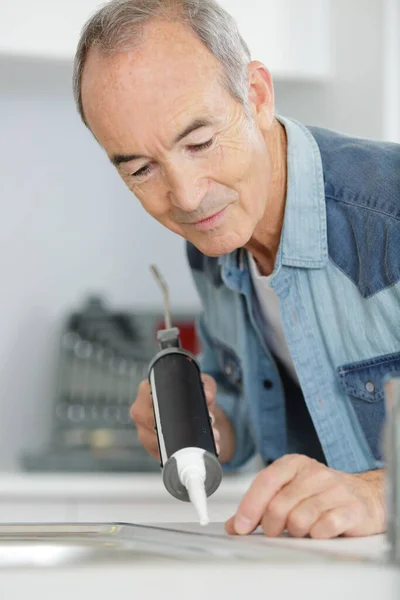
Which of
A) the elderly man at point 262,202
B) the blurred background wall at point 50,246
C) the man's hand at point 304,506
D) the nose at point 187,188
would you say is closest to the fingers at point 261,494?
the man's hand at point 304,506

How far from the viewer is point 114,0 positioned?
3.35ft

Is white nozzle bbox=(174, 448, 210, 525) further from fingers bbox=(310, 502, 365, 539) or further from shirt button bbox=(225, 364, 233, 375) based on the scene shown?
shirt button bbox=(225, 364, 233, 375)

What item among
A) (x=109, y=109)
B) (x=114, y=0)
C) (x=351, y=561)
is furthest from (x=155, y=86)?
(x=351, y=561)

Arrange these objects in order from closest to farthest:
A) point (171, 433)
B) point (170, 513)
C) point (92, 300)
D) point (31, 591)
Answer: point (31, 591) → point (171, 433) → point (170, 513) → point (92, 300)

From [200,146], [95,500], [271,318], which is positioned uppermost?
[200,146]

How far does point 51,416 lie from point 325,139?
1417 mm

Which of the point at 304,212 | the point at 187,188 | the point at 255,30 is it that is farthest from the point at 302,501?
the point at 255,30

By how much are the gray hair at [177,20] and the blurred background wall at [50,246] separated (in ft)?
4.31

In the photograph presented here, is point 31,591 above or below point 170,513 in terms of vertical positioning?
above

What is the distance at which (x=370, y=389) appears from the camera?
106cm

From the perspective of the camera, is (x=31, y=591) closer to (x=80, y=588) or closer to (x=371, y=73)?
(x=80, y=588)

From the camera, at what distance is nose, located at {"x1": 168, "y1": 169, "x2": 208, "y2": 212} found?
3.06ft

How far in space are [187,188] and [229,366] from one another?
510 millimetres

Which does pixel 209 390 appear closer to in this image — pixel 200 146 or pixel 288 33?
pixel 200 146
